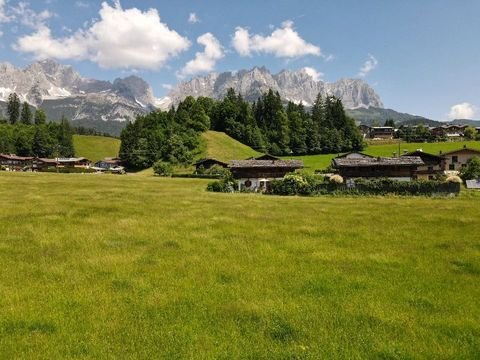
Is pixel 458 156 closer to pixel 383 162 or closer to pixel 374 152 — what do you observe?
pixel 374 152

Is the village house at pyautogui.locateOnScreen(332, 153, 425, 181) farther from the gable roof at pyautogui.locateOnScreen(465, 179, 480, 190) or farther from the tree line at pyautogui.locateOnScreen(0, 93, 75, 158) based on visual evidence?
the tree line at pyautogui.locateOnScreen(0, 93, 75, 158)

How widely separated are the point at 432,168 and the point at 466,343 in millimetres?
94487

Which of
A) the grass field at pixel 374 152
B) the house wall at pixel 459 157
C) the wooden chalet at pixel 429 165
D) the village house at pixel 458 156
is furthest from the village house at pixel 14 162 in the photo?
the house wall at pixel 459 157

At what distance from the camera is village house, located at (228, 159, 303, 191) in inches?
2936

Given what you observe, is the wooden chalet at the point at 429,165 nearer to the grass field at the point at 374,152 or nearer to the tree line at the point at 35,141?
the grass field at the point at 374,152

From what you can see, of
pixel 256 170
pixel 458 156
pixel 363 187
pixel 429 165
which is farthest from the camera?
pixel 458 156

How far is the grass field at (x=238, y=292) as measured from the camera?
31.6 feet

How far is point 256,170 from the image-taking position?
7594cm

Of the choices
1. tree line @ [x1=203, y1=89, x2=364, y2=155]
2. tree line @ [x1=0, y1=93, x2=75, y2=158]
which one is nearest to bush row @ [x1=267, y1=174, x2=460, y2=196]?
tree line @ [x1=203, y1=89, x2=364, y2=155]

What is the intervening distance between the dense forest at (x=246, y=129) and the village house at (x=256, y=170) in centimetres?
5789

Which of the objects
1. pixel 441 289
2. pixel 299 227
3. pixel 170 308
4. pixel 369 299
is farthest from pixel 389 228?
pixel 170 308

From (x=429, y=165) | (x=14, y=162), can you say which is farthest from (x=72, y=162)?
(x=429, y=165)

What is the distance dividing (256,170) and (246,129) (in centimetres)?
8661

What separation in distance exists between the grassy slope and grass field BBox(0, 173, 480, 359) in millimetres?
109437
